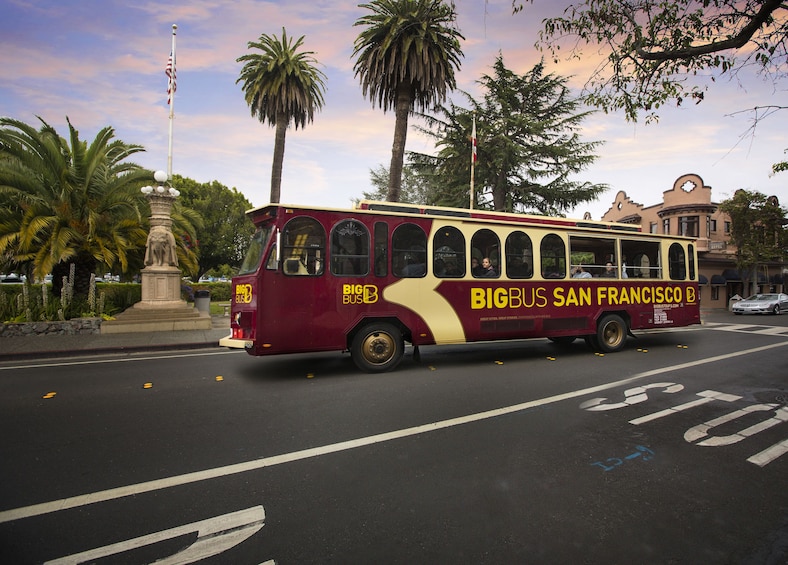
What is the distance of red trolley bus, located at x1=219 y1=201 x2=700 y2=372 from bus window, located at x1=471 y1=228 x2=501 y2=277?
22mm

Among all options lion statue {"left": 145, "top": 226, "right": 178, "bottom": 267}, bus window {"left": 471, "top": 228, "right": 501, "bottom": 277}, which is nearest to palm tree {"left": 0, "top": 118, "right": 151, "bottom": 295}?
lion statue {"left": 145, "top": 226, "right": 178, "bottom": 267}

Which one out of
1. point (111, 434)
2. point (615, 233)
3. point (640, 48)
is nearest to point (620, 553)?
point (111, 434)

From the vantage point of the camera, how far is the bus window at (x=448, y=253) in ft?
26.0

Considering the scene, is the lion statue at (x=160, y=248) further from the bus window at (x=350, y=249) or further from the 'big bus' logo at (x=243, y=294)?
the bus window at (x=350, y=249)

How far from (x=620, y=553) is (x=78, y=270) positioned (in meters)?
17.0

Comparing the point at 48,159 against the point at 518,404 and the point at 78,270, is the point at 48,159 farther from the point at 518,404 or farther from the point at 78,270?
the point at 518,404

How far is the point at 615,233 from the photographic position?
9.74 meters

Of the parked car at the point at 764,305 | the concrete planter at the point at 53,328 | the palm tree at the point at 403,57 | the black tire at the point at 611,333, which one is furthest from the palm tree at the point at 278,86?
the parked car at the point at 764,305

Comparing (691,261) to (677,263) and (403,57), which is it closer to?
(677,263)

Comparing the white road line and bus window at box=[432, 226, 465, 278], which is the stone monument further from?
the white road line

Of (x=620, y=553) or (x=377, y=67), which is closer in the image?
(x=620, y=553)

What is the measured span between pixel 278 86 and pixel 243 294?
20.8 metres

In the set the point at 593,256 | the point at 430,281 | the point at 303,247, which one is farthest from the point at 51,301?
the point at 593,256

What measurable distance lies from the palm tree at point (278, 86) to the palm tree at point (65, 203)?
9933 millimetres
